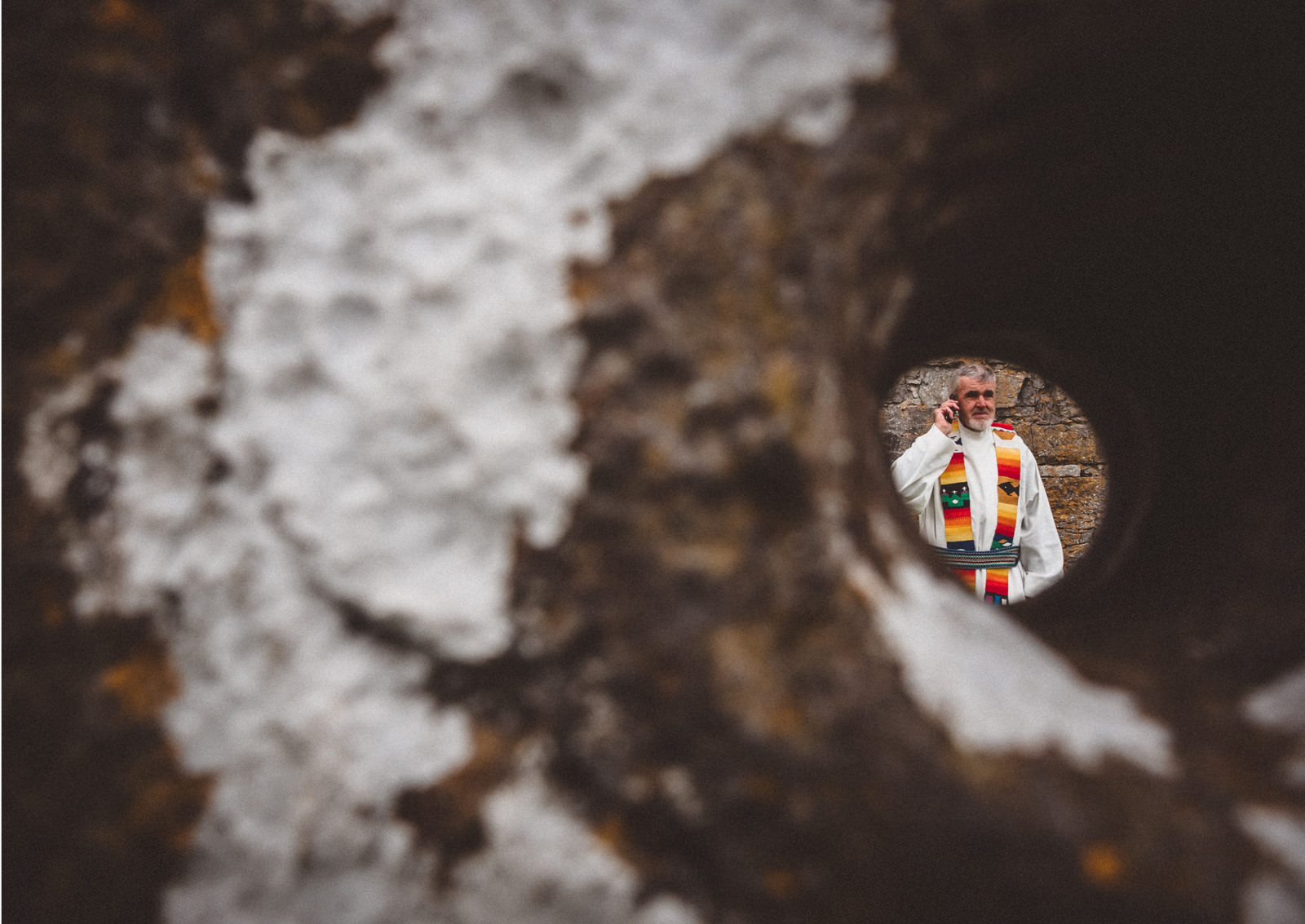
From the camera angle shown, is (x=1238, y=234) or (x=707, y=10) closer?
(x=707, y=10)

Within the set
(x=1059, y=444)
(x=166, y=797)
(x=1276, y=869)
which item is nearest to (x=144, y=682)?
(x=166, y=797)

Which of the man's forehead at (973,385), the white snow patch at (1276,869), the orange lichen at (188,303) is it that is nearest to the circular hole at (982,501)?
the man's forehead at (973,385)

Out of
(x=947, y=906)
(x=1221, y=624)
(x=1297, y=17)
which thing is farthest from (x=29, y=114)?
(x=1221, y=624)

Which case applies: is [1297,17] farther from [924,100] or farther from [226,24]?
[226,24]

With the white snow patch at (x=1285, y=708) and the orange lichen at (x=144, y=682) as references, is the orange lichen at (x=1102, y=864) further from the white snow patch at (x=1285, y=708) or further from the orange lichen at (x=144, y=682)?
the orange lichen at (x=144, y=682)

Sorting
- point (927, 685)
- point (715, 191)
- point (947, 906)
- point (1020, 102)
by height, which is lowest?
point (947, 906)

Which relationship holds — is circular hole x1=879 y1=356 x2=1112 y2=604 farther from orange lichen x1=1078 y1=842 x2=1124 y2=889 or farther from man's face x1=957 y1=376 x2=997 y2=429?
orange lichen x1=1078 y1=842 x2=1124 y2=889

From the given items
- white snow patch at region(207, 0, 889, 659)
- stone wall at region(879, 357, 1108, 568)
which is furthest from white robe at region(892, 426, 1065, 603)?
white snow patch at region(207, 0, 889, 659)
